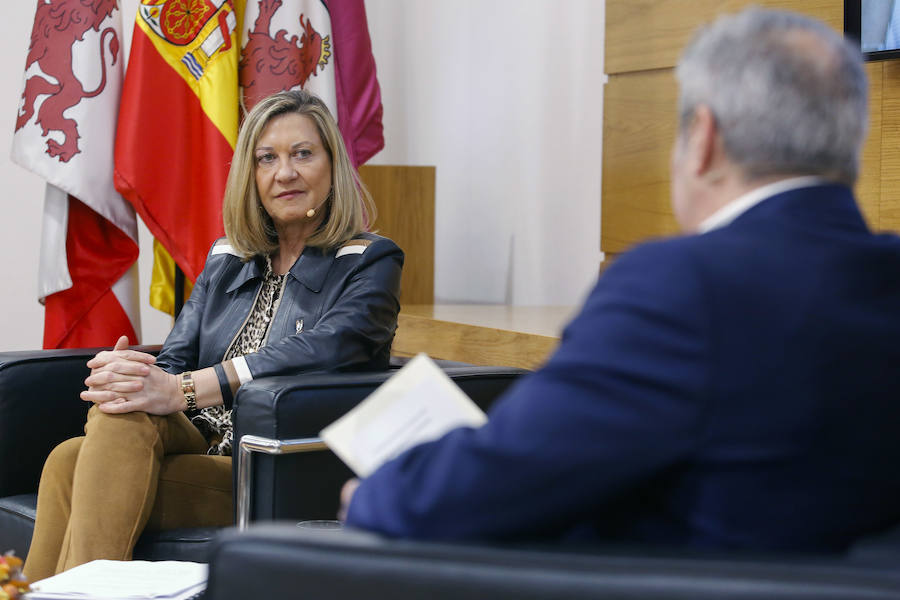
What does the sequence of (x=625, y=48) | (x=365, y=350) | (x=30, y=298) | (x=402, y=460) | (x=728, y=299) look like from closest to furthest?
(x=728, y=299), (x=402, y=460), (x=365, y=350), (x=625, y=48), (x=30, y=298)

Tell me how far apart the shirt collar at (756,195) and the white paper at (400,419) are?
1.07ft

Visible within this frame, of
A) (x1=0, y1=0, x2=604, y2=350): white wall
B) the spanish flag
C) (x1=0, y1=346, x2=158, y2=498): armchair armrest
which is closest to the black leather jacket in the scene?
(x1=0, y1=346, x2=158, y2=498): armchair armrest

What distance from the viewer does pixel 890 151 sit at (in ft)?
9.01

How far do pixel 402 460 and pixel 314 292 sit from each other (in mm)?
1493

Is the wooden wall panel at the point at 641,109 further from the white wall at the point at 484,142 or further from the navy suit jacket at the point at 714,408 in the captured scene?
the navy suit jacket at the point at 714,408

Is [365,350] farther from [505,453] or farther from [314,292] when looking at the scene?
[505,453]

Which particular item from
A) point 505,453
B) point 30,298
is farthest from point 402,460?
point 30,298

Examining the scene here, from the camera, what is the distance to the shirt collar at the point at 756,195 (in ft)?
3.35

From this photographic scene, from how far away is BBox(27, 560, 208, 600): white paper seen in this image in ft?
5.29

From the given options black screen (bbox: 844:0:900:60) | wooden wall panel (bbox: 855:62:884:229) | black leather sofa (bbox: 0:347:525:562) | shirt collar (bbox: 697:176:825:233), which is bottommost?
black leather sofa (bbox: 0:347:525:562)

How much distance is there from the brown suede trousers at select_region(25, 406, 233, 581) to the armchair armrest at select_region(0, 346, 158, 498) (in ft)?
0.97

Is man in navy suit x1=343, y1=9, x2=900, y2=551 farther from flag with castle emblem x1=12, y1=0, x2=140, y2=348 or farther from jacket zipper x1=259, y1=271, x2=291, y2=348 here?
flag with castle emblem x1=12, y1=0, x2=140, y2=348

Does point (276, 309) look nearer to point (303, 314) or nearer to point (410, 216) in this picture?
Result: point (303, 314)

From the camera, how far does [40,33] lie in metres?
3.52
